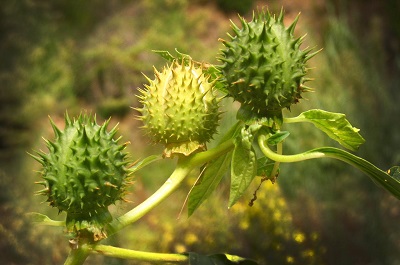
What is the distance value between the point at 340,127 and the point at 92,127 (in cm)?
38

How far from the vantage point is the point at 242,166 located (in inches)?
38.5

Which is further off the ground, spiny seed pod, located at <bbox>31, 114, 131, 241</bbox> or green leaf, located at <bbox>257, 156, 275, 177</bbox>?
green leaf, located at <bbox>257, 156, 275, 177</bbox>

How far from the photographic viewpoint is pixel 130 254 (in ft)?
3.17

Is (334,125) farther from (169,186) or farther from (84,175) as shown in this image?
(84,175)

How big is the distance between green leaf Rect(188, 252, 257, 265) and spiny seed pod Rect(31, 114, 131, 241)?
0.50ft

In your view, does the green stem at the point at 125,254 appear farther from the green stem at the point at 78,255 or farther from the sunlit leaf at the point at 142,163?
the sunlit leaf at the point at 142,163

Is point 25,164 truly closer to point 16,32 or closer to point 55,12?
point 16,32

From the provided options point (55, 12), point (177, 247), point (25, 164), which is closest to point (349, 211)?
point (177, 247)

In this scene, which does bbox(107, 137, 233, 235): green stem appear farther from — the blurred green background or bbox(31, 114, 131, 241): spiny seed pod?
the blurred green background

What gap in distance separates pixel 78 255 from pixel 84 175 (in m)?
0.12

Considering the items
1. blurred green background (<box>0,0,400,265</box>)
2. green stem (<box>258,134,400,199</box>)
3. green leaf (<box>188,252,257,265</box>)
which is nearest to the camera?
green stem (<box>258,134,400,199</box>)

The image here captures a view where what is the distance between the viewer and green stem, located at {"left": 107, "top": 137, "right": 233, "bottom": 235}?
97cm

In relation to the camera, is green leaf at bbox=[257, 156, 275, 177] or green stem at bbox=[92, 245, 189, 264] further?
green leaf at bbox=[257, 156, 275, 177]

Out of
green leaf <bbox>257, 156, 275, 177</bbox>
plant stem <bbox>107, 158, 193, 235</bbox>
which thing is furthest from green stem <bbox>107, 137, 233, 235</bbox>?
green leaf <bbox>257, 156, 275, 177</bbox>
